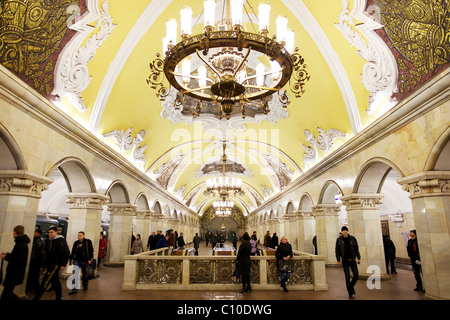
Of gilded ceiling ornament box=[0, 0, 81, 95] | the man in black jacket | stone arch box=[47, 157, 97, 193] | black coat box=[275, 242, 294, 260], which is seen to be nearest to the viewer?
gilded ceiling ornament box=[0, 0, 81, 95]

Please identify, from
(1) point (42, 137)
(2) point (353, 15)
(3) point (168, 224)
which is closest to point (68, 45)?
(1) point (42, 137)

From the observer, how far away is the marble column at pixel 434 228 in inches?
206

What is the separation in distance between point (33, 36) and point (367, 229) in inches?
353

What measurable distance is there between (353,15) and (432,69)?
72.7 inches

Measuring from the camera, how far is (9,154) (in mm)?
5277

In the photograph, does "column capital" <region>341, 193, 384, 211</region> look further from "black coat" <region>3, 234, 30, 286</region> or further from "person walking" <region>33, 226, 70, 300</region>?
"black coat" <region>3, 234, 30, 286</region>

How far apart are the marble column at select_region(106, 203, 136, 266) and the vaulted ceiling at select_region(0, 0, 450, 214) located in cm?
190

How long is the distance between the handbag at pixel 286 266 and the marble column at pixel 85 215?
530 centimetres

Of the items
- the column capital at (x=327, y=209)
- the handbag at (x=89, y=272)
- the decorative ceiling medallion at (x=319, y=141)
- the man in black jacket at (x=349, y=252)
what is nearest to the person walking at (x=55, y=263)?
the handbag at (x=89, y=272)

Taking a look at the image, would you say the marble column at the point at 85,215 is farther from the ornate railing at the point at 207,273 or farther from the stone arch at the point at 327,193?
the stone arch at the point at 327,193

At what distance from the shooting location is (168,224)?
19.4 m

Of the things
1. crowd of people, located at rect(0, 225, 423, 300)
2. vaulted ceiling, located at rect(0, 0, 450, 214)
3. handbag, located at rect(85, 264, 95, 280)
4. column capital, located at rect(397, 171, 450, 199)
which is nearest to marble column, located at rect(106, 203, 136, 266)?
vaulted ceiling, located at rect(0, 0, 450, 214)

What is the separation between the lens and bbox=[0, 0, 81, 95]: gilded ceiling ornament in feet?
15.2
